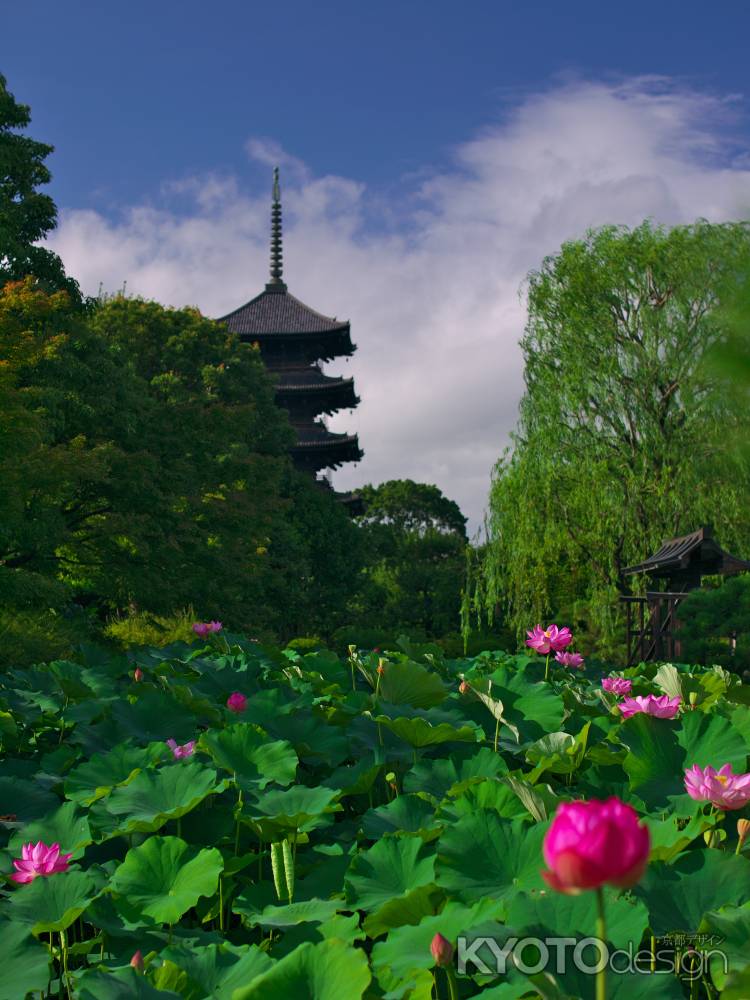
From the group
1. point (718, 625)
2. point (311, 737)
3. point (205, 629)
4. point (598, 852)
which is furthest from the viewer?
point (718, 625)

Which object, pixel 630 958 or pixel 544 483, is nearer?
pixel 630 958

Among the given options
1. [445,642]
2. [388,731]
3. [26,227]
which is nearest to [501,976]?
[388,731]

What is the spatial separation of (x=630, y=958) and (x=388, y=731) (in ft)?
3.61

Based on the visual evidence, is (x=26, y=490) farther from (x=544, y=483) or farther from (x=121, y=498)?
(x=544, y=483)

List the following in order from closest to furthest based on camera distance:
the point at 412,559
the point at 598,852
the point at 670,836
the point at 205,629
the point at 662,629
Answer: the point at 598,852 → the point at 670,836 → the point at 205,629 → the point at 662,629 → the point at 412,559

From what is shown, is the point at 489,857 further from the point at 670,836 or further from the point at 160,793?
the point at 160,793

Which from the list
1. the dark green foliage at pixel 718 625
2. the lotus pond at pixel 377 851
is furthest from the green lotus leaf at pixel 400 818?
the dark green foliage at pixel 718 625

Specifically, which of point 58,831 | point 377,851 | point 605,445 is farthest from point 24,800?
point 605,445

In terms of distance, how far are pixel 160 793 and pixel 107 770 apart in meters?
0.27

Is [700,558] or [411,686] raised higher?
[700,558]

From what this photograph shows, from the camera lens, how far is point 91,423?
13.2m

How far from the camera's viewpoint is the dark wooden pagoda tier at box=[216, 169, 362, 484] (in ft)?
101

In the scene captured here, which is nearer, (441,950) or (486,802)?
(441,950)

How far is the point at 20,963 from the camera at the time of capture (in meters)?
1.29
